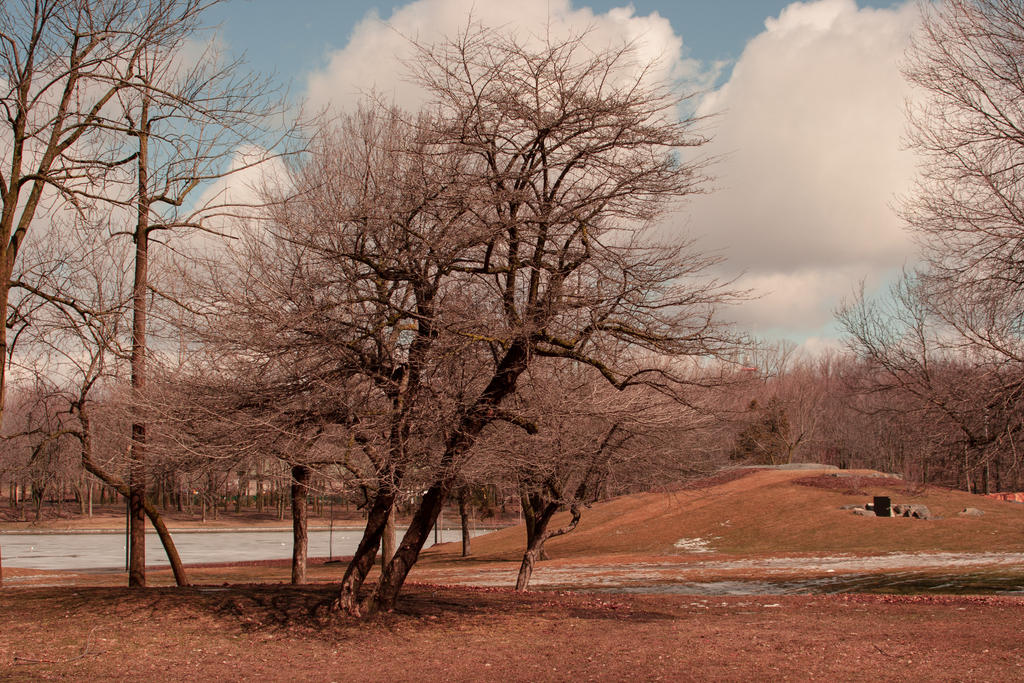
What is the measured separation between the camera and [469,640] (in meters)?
10.4

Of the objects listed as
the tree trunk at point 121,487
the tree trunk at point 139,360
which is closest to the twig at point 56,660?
the tree trunk at point 139,360

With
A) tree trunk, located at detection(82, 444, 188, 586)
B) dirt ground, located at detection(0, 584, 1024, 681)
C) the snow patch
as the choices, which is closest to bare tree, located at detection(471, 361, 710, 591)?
dirt ground, located at detection(0, 584, 1024, 681)

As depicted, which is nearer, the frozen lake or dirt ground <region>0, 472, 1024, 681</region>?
dirt ground <region>0, 472, 1024, 681</region>

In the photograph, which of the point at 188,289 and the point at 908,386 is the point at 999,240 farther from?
the point at 188,289

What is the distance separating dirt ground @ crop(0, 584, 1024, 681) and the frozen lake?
25.8 m

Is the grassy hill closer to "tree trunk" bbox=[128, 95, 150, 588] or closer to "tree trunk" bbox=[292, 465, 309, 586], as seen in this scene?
"tree trunk" bbox=[292, 465, 309, 586]

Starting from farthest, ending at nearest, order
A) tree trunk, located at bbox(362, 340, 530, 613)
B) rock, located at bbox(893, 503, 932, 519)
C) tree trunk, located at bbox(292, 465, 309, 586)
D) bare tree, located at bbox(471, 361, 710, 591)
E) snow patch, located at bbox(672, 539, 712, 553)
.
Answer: rock, located at bbox(893, 503, 932, 519) < snow patch, located at bbox(672, 539, 712, 553) < tree trunk, located at bbox(292, 465, 309, 586) < bare tree, located at bbox(471, 361, 710, 591) < tree trunk, located at bbox(362, 340, 530, 613)

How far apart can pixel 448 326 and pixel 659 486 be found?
25.0 ft

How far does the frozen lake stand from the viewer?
119ft

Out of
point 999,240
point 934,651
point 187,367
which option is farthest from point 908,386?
point 187,367

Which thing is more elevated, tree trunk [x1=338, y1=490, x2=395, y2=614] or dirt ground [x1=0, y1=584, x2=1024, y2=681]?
tree trunk [x1=338, y1=490, x2=395, y2=614]

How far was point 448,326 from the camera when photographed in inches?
391

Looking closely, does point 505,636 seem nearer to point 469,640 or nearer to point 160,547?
point 469,640

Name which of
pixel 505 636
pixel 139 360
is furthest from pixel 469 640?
pixel 139 360
